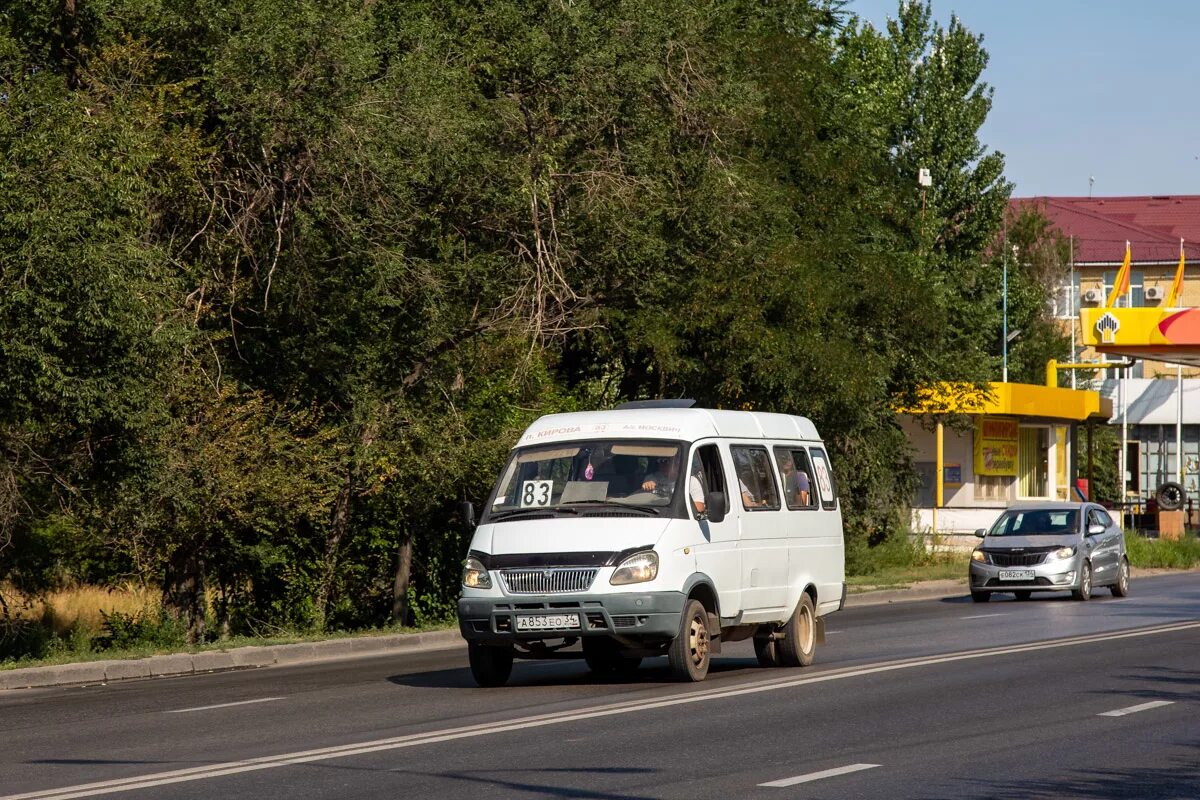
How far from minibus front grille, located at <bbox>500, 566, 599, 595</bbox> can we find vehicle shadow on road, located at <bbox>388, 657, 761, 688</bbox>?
3.81 ft

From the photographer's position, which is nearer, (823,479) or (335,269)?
(823,479)

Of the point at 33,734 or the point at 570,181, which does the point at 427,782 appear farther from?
the point at 570,181

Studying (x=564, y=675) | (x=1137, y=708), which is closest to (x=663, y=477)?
(x=564, y=675)

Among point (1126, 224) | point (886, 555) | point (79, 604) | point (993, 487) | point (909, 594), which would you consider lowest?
point (79, 604)

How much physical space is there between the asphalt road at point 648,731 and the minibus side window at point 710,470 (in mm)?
1603

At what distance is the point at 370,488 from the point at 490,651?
28.8 ft

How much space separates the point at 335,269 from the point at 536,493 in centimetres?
853

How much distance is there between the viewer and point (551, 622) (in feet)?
45.4

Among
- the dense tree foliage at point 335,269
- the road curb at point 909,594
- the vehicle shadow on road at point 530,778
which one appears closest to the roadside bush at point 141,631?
the dense tree foliage at point 335,269

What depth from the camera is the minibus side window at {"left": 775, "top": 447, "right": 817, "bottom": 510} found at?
16.4 meters

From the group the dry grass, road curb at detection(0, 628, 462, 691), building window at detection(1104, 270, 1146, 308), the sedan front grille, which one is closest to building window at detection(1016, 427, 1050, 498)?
the sedan front grille

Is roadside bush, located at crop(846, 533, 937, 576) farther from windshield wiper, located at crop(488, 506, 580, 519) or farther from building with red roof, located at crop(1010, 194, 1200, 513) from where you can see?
building with red roof, located at crop(1010, 194, 1200, 513)

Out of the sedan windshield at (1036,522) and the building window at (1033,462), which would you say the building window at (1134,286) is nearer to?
the building window at (1033,462)

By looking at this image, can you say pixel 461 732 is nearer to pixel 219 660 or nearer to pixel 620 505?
pixel 620 505
